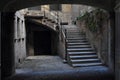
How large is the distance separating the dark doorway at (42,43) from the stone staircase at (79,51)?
4430 mm

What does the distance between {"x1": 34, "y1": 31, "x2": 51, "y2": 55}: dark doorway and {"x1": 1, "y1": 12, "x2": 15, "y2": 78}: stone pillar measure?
35.2 feet

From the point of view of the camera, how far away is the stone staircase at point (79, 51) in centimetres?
1277

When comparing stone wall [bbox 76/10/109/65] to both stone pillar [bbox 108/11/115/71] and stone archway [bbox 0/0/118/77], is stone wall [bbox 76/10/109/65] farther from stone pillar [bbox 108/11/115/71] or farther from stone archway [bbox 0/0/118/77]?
stone archway [bbox 0/0/118/77]

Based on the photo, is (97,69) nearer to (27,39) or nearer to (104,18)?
(104,18)

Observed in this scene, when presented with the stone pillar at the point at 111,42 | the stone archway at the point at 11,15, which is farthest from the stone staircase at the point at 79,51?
the stone archway at the point at 11,15

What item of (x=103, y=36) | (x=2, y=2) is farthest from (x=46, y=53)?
(x=2, y=2)

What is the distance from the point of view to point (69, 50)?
1415cm

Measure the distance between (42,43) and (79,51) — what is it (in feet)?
24.3

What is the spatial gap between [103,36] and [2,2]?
5.79m

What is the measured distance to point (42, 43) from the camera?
21062mm

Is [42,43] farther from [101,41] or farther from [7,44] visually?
[7,44]

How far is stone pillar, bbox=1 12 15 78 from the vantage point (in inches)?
386

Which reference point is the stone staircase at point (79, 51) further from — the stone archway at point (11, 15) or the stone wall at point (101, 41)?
the stone archway at point (11, 15)

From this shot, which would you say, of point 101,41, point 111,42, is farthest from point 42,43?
point 111,42
